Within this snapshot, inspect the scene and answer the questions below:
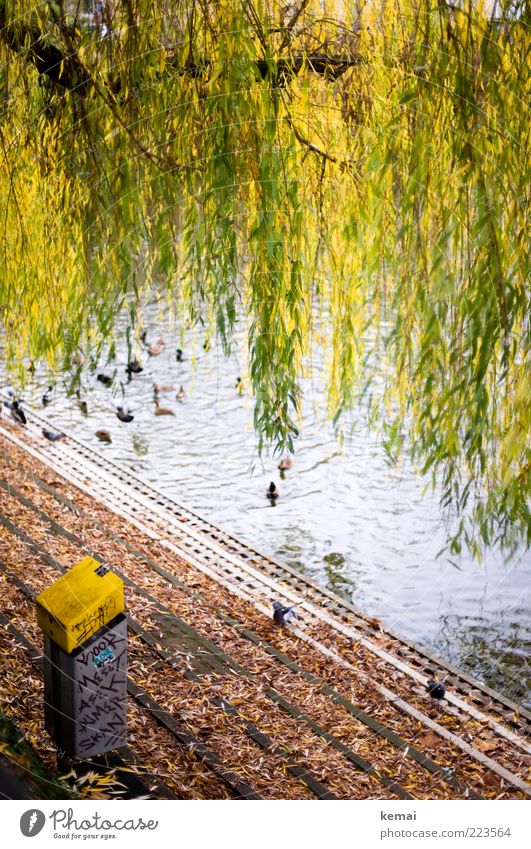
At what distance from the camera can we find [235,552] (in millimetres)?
3762

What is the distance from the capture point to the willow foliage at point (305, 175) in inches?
49.8

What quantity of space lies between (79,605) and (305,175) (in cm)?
114

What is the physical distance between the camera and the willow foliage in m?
1.26

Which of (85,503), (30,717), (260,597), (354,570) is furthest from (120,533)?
(30,717)

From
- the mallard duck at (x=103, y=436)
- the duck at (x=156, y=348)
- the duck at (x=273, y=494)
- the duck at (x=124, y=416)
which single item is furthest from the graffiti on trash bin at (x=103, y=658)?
the duck at (x=156, y=348)

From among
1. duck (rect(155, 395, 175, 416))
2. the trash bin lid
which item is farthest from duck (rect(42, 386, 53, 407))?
the trash bin lid

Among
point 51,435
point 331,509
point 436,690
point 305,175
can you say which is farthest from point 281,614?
point 51,435

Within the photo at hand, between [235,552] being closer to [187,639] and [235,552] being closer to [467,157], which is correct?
[187,639]

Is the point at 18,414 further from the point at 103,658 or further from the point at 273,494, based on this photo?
the point at 103,658

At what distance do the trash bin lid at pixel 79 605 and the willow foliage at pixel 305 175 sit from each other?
0.57m

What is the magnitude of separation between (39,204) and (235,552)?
2104 mm

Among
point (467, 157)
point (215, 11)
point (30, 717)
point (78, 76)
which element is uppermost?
point (215, 11)

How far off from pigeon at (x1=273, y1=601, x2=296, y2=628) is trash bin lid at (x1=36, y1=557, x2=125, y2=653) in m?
1.23

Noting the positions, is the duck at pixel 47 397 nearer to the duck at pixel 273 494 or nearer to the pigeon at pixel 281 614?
the duck at pixel 273 494
